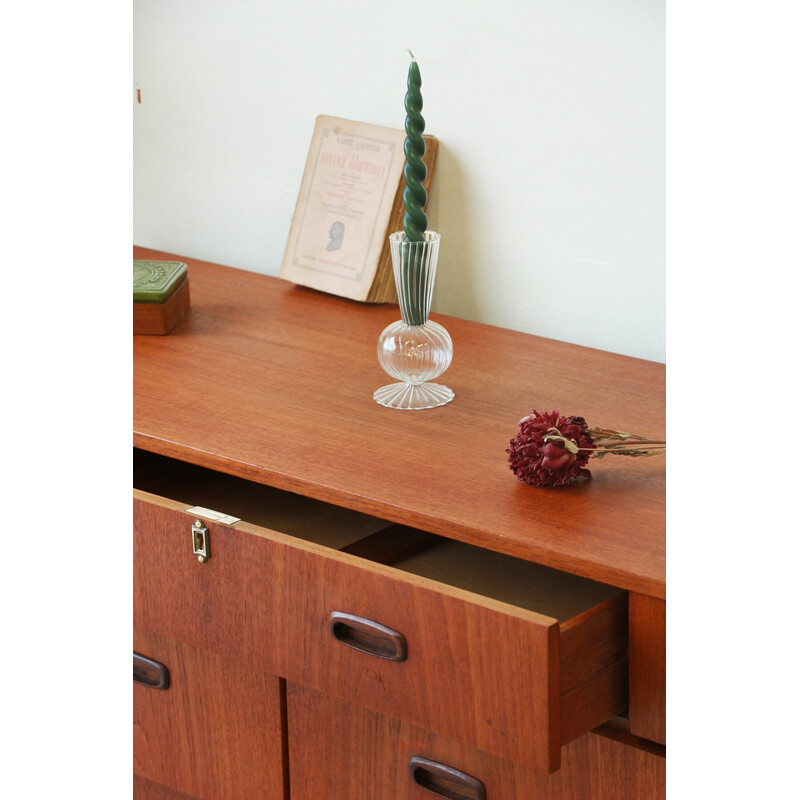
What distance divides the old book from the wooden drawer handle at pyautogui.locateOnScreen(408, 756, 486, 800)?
66 centimetres

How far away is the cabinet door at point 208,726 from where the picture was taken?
1.06m

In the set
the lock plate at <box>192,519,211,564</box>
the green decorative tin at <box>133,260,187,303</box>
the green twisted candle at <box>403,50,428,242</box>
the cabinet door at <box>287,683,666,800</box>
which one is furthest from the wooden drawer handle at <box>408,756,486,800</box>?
the green decorative tin at <box>133,260,187,303</box>

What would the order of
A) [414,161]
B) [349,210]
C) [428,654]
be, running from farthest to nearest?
[349,210], [414,161], [428,654]

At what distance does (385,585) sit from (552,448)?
0.19 meters

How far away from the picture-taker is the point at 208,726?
3.58 feet

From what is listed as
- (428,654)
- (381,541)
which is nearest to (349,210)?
(381,541)

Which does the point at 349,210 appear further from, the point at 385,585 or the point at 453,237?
the point at 385,585

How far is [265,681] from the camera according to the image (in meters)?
1.04

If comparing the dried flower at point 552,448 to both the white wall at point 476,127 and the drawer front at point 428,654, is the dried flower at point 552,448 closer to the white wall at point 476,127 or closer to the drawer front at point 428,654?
the drawer front at point 428,654

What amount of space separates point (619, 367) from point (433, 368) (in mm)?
239

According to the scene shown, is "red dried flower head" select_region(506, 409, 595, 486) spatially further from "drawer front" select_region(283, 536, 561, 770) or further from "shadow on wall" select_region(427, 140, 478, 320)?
"shadow on wall" select_region(427, 140, 478, 320)
